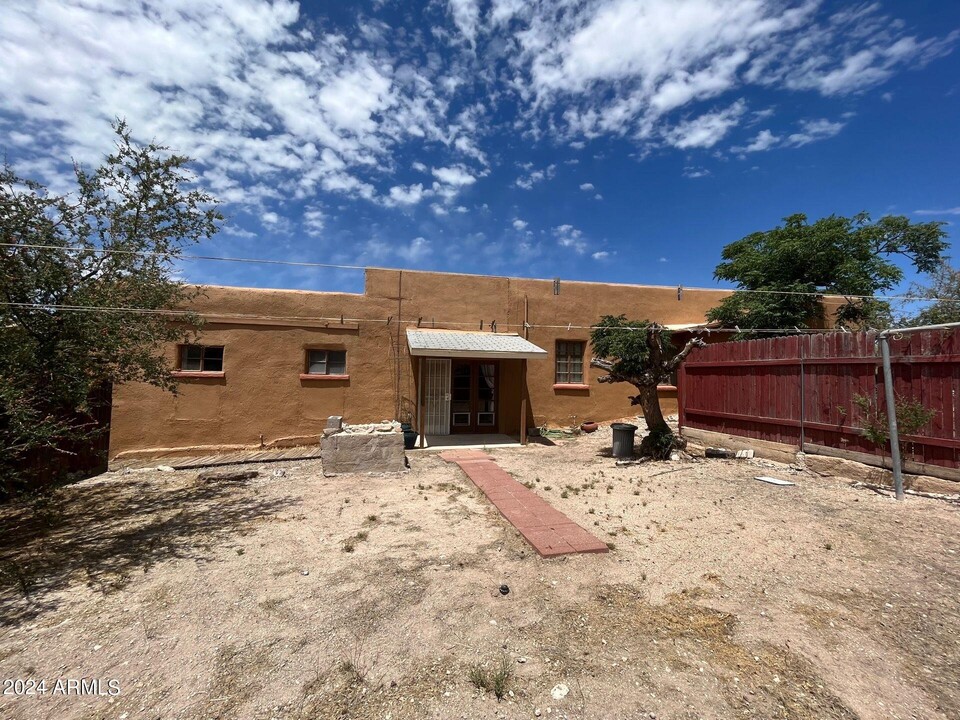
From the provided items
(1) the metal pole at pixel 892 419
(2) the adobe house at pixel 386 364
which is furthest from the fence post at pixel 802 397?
(2) the adobe house at pixel 386 364

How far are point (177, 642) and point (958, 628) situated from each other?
5.40 m

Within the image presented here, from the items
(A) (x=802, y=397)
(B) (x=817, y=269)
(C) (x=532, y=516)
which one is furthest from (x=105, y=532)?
(B) (x=817, y=269)

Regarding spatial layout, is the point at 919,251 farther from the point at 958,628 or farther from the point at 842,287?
the point at 958,628

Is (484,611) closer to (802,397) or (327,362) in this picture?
(802,397)

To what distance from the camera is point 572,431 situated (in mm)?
12672

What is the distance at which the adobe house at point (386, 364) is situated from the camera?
34.7 feet

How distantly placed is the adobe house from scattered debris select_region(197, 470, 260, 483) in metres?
2.30

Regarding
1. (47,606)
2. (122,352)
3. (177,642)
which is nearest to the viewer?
(177,642)

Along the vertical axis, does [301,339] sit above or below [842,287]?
below

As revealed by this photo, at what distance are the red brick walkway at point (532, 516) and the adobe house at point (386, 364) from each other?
349 centimetres

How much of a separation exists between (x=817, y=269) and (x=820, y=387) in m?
11.0

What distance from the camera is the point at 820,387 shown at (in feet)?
24.1

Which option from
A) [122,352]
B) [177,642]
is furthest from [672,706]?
[122,352]

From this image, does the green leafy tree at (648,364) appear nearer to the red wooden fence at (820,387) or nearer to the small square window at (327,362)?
the red wooden fence at (820,387)
